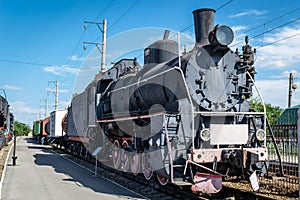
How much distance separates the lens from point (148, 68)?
1129 cm

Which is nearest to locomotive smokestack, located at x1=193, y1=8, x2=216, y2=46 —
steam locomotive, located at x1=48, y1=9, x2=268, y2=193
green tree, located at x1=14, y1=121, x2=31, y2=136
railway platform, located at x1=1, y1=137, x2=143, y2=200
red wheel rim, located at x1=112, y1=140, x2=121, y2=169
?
steam locomotive, located at x1=48, y1=9, x2=268, y2=193

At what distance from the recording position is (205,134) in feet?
Result: 27.6

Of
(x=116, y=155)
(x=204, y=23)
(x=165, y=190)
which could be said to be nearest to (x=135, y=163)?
(x=165, y=190)

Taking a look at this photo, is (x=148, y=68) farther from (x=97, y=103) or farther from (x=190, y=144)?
(x=97, y=103)

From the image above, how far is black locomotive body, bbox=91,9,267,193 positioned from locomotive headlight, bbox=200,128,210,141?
12 mm

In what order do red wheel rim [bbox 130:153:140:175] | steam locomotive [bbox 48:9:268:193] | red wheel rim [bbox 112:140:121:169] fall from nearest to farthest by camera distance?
1. steam locomotive [bbox 48:9:268:193]
2. red wheel rim [bbox 130:153:140:175]
3. red wheel rim [bbox 112:140:121:169]

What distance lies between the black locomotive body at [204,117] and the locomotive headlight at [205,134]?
0.01 metres

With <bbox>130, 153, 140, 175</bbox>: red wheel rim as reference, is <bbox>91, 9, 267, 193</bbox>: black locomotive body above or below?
above

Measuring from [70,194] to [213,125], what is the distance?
423 cm

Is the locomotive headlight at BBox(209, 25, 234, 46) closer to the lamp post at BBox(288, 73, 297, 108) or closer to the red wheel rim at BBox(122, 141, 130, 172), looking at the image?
the red wheel rim at BBox(122, 141, 130, 172)

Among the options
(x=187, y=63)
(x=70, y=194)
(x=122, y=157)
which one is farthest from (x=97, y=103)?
(x=187, y=63)

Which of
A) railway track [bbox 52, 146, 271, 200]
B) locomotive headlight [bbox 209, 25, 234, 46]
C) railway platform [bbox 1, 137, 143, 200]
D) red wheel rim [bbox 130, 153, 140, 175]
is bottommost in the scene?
railway platform [bbox 1, 137, 143, 200]

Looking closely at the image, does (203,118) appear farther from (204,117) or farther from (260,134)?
(260,134)

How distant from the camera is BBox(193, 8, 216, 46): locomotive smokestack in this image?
9375mm
